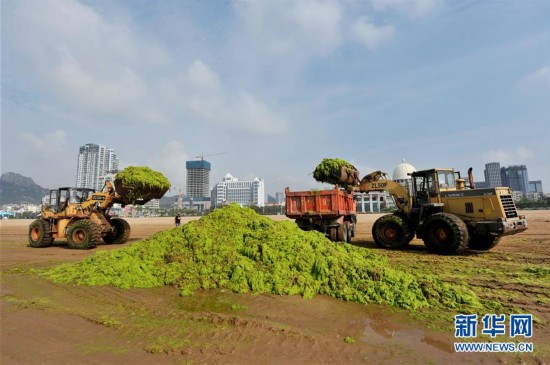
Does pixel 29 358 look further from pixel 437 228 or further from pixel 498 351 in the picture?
pixel 437 228

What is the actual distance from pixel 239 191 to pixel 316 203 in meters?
147

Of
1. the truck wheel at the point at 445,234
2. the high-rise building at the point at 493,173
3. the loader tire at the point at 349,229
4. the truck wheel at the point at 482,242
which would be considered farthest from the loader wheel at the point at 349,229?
the high-rise building at the point at 493,173

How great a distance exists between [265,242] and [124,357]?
3559mm

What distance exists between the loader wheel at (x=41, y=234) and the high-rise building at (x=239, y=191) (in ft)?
444

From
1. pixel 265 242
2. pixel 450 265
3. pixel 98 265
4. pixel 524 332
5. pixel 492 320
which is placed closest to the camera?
pixel 524 332

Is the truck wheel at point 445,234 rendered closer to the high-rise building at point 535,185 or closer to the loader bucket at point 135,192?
the loader bucket at point 135,192

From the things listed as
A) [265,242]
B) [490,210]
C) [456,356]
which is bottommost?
[456,356]

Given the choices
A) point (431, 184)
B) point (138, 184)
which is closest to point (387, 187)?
point (431, 184)

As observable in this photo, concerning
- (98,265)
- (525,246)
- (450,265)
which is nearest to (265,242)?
(98,265)

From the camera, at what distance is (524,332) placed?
4.07m

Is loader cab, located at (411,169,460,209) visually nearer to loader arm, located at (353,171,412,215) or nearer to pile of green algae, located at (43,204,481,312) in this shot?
loader arm, located at (353,171,412,215)

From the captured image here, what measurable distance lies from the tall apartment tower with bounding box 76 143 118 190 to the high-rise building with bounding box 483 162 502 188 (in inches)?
7837

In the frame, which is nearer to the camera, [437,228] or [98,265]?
[98,265]

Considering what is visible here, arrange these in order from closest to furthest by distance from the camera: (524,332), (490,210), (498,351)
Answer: (498,351) → (524,332) → (490,210)
